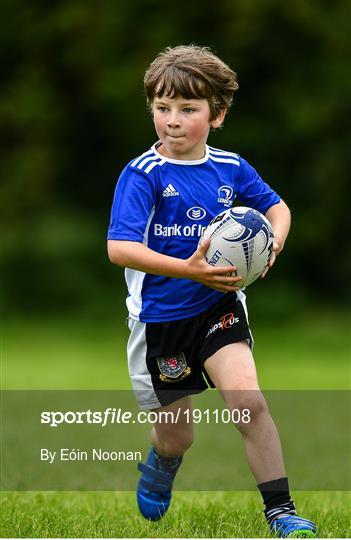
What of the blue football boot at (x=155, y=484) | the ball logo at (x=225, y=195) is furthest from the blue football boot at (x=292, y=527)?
the ball logo at (x=225, y=195)

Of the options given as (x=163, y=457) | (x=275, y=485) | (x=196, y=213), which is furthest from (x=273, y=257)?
(x=163, y=457)

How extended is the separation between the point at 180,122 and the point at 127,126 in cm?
1845

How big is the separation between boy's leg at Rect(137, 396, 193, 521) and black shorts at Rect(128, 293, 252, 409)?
0.12 metres

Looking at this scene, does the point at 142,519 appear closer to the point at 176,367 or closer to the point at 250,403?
the point at 176,367

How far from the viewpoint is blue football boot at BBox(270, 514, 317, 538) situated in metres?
4.45

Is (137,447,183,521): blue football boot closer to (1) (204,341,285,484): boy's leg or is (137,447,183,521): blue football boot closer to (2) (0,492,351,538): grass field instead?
(2) (0,492,351,538): grass field

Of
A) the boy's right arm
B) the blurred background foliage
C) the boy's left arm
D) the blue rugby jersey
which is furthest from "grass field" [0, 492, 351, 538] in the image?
the blurred background foliage

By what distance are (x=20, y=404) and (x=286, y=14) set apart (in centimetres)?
1349

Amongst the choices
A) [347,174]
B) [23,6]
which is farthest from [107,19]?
[347,174]

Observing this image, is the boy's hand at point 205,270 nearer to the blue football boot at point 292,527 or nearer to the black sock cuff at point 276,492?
the black sock cuff at point 276,492

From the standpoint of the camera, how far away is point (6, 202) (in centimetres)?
2316

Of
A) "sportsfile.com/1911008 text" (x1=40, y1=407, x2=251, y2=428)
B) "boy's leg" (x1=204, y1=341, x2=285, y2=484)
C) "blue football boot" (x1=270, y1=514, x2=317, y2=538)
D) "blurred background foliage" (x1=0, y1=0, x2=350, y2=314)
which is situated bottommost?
"blue football boot" (x1=270, y1=514, x2=317, y2=538)

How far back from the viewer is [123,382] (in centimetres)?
1287

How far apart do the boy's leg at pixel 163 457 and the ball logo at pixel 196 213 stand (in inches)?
34.0
